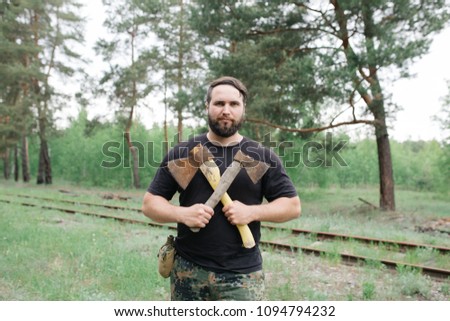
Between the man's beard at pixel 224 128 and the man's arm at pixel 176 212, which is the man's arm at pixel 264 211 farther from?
the man's beard at pixel 224 128

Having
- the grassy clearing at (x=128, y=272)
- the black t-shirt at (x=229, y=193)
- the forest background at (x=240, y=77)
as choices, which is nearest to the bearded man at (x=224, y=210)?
the black t-shirt at (x=229, y=193)

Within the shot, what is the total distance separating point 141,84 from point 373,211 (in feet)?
56.4

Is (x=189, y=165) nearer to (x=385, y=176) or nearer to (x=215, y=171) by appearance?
(x=215, y=171)

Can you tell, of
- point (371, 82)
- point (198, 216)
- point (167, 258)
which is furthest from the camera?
point (371, 82)

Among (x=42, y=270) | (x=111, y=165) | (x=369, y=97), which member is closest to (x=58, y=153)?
(x=111, y=165)

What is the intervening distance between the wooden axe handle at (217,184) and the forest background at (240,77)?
10519mm

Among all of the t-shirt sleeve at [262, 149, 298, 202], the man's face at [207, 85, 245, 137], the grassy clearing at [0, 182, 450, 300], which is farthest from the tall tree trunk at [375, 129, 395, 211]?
the man's face at [207, 85, 245, 137]

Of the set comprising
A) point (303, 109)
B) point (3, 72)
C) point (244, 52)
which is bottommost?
point (303, 109)

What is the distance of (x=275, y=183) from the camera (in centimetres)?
230

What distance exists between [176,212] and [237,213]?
12.9 inches

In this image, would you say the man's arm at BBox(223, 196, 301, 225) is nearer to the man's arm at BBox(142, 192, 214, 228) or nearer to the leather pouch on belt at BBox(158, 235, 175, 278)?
the man's arm at BBox(142, 192, 214, 228)

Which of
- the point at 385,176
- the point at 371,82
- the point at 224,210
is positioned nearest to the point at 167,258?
the point at 224,210

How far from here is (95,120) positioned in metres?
28.2
